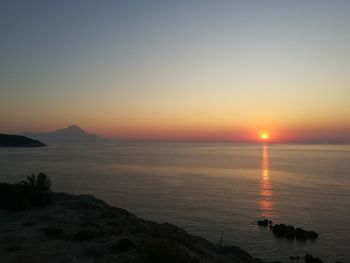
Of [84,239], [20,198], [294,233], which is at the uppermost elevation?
[20,198]

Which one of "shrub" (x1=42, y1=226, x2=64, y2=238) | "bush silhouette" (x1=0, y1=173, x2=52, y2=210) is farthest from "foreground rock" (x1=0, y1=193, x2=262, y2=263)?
"bush silhouette" (x1=0, y1=173, x2=52, y2=210)

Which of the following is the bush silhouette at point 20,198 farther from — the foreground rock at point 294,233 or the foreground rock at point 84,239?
the foreground rock at point 294,233

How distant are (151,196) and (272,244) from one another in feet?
105

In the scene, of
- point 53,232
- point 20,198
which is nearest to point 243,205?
point 20,198

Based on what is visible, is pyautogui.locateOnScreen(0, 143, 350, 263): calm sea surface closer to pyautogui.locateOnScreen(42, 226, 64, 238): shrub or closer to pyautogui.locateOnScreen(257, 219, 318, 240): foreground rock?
pyautogui.locateOnScreen(257, 219, 318, 240): foreground rock

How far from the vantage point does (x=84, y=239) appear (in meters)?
18.7

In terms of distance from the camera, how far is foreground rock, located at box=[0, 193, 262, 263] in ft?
51.4

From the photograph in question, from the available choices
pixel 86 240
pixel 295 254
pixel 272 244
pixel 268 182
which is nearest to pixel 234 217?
pixel 272 244

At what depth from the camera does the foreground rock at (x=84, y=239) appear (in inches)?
616

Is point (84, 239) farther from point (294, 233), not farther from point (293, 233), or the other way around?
point (294, 233)

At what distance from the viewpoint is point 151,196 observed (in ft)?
221

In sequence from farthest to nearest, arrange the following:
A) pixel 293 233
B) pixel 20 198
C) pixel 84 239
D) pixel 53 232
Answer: pixel 293 233
pixel 20 198
pixel 53 232
pixel 84 239

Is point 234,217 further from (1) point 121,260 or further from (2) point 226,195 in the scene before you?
(1) point 121,260

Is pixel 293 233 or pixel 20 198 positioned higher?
pixel 20 198
